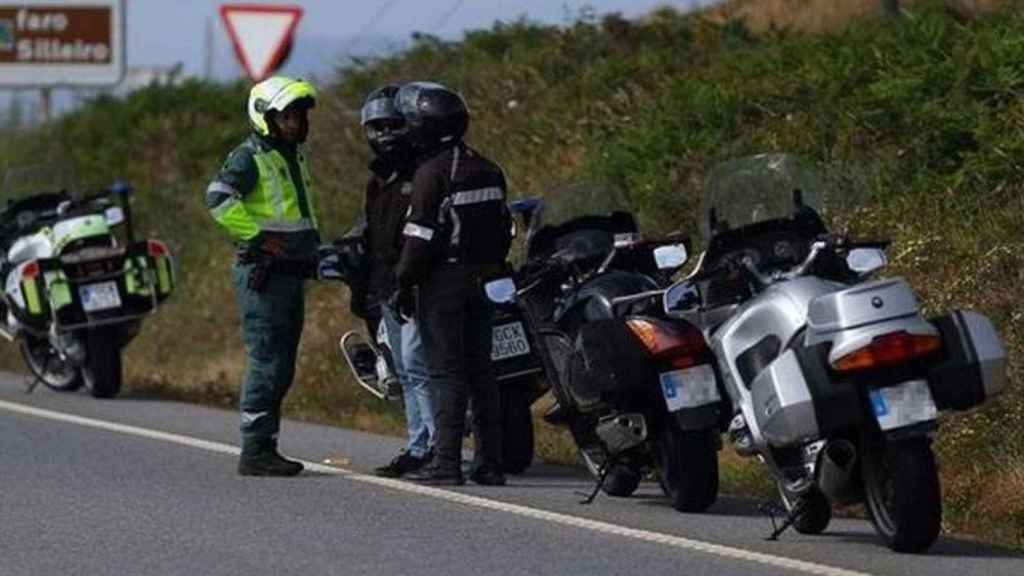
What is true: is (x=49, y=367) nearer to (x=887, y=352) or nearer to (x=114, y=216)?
(x=114, y=216)

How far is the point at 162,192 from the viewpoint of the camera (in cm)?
3259

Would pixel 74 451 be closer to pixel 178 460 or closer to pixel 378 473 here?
pixel 178 460

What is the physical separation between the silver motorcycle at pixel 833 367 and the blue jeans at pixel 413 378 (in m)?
A: 2.25

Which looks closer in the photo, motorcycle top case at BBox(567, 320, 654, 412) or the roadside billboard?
motorcycle top case at BBox(567, 320, 654, 412)

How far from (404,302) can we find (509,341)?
36.2 inches

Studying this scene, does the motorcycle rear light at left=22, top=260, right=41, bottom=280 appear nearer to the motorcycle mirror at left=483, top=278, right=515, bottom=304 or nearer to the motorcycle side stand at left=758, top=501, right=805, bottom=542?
the motorcycle mirror at left=483, top=278, right=515, bottom=304

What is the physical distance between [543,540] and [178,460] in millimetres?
4040

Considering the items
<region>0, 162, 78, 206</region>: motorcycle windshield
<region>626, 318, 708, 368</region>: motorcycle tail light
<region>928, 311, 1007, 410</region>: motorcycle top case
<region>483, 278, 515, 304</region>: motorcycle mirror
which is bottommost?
<region>0, 162, 78, 206</region>: motorcycle windshield

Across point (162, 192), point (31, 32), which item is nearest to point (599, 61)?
point (162, 192)

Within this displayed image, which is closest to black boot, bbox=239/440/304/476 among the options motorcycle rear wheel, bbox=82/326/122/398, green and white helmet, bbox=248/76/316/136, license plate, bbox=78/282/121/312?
green and white helmet, bbox=248/76/316/136

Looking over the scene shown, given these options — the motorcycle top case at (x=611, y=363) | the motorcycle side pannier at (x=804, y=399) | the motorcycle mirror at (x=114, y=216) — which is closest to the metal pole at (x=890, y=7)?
the motorcycle mirror at (x=114, y=216)

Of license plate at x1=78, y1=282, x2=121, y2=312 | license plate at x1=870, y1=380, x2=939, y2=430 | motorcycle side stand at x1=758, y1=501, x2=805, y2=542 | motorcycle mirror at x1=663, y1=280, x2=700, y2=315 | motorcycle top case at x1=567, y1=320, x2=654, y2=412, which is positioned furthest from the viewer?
license plate at x1=78, y1=282, x2=121, y2=312

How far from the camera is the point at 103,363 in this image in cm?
2134

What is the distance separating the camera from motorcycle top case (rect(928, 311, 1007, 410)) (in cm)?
1199
